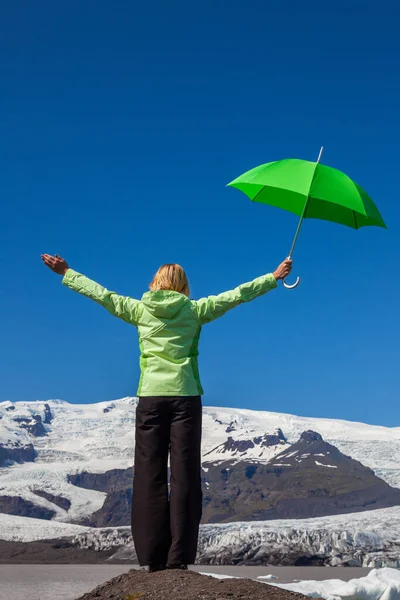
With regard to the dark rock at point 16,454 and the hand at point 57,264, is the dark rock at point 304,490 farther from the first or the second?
the hand at point 57,264

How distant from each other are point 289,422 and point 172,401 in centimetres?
19133

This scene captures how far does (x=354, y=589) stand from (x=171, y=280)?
4294mm

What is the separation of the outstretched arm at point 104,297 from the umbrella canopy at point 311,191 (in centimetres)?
173

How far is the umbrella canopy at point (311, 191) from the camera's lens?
281 inches

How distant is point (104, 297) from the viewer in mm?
6457

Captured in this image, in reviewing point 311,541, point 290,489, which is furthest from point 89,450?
point 311,541

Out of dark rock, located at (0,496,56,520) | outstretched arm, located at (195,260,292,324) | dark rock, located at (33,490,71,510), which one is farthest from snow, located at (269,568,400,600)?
dark rock, located at (0,496,56,520)

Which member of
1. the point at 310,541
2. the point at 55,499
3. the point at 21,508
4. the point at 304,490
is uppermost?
the point at 304,490

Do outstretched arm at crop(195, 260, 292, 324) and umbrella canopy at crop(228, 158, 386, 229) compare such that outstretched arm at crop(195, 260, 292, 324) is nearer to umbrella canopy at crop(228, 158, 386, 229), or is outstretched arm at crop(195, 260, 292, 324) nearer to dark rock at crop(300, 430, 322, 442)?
umbrella canopy at crop(228, 158, 386, 229)

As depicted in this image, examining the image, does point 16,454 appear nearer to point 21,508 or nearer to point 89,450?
point 89,450

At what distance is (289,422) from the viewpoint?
636 feet

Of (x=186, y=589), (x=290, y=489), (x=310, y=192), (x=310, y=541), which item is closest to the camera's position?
(x=186, y=589)

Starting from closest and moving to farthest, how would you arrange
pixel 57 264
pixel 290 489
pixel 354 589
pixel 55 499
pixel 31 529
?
pixel 57 264, pixel 354 589, pixel 31 529, pixel 55 499, pixel 290 489

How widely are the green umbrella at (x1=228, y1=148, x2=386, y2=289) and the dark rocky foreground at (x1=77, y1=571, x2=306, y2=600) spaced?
8.71 ft
